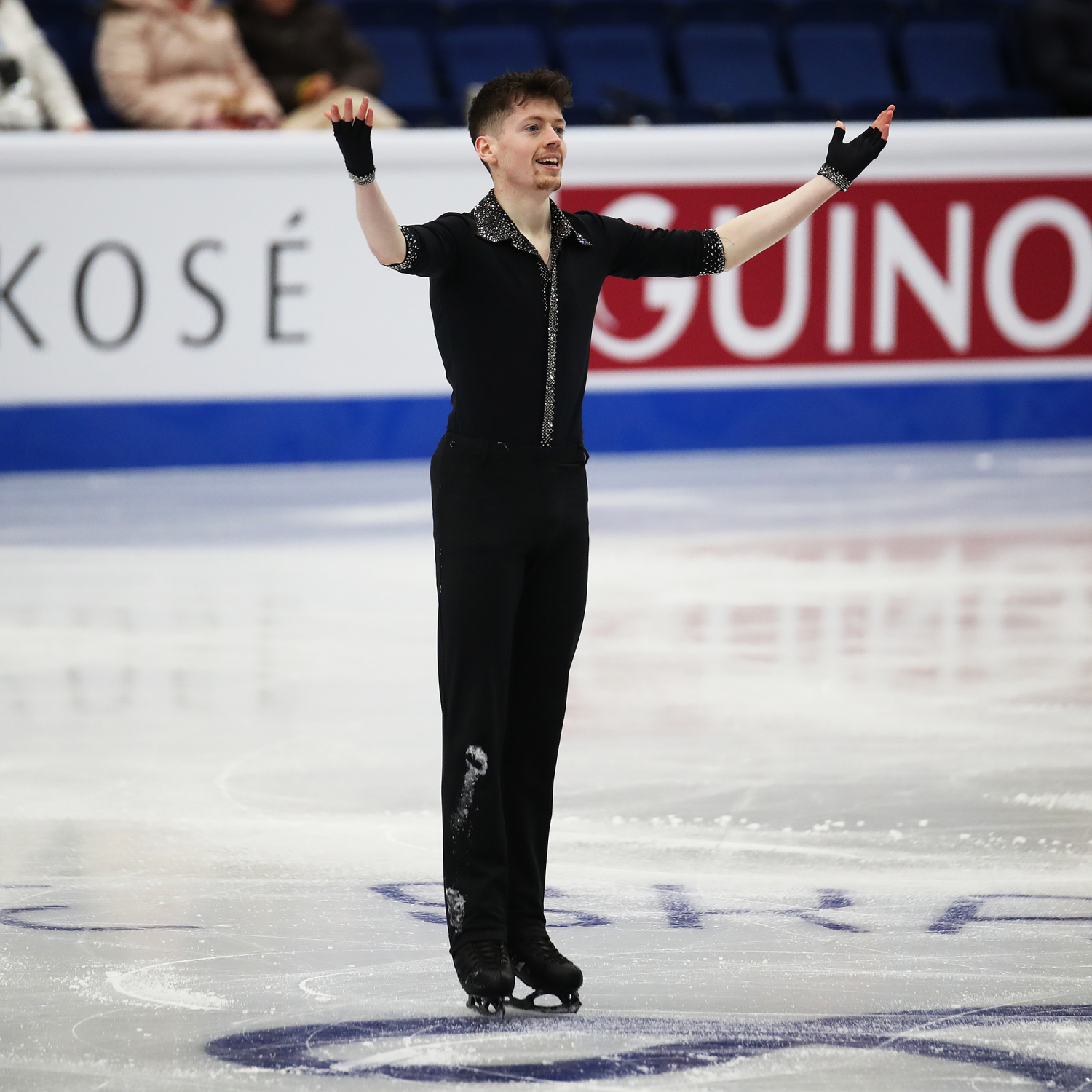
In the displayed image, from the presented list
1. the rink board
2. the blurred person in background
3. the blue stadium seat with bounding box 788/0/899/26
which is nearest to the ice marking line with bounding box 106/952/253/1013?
the rink board

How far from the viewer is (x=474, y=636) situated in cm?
287

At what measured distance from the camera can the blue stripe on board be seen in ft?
28.7

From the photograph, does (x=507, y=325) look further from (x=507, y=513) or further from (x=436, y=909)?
(x=436, y=909)

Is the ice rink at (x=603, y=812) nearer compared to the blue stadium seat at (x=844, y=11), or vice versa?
the ice rink at (x=603, y=812)

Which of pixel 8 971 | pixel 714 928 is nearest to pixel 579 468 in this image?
pixel 714 928

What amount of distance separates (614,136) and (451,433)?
6.36 m

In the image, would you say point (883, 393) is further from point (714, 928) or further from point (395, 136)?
point (714, 928)

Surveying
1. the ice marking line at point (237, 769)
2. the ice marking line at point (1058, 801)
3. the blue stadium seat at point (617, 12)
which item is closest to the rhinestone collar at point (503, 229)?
the ice marking line at point (237, 769)

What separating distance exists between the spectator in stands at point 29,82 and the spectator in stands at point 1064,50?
501cm

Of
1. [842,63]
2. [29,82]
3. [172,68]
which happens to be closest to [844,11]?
[842,63]

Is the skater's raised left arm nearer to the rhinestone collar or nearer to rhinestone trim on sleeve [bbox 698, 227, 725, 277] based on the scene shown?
rhinestone trim on sleeve [bbox 698, 227, 725, 277]

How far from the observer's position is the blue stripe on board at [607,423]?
28.7ft

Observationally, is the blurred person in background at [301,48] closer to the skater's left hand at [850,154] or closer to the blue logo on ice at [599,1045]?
the skater's left hand at [850,154]

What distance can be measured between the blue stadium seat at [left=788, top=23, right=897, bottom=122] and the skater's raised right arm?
324 inches
